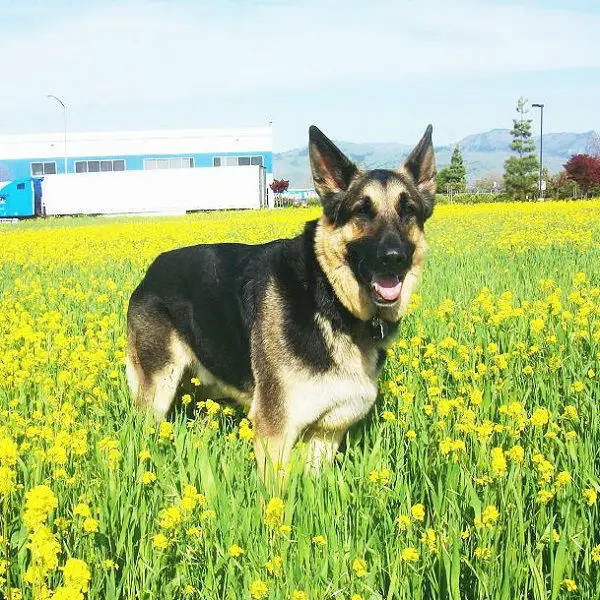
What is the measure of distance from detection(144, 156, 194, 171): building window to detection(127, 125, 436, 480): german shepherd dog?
186 ft

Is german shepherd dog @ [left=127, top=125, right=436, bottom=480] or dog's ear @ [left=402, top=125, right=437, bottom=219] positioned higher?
dog's ear @ [left=402, top=125, right=437, bottom=219]

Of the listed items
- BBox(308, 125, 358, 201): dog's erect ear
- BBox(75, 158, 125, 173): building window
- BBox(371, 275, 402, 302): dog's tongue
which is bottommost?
BBox(371, 275, 402, 302): dog's tongue

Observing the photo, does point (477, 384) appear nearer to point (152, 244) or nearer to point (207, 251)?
point (207, 251)

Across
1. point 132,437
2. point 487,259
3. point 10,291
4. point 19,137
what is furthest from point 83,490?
point 19,137

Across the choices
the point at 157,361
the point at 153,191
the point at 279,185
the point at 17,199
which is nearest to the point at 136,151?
the point at 279,185

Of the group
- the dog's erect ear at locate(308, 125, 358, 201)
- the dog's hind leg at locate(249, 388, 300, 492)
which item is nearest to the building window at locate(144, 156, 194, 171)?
the dog's erect ear at locate(308, 125, 358, 201)

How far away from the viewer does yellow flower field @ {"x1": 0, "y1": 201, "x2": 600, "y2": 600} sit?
2500 millimetres

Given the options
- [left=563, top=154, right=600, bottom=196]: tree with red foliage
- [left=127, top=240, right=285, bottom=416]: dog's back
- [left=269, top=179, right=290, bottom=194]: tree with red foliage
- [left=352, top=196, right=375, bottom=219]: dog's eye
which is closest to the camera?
[left=352, top=196, right=375, bottom=219]: dog's eye

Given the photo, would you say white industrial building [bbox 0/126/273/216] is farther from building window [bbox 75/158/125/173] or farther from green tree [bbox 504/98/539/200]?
green tree [bbox 504/98/539/200]

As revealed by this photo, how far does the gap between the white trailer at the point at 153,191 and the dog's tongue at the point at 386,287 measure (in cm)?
4210

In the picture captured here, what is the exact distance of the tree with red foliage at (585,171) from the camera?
1844 inches

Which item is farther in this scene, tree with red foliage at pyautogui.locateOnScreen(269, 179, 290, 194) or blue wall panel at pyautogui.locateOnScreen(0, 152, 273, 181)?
tree with red foliage at pyautogui.locateOnScreen(269, 179, 290, 194)

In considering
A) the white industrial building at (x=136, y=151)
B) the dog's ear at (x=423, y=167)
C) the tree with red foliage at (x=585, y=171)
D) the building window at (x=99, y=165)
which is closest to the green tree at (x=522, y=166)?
the tree with red foliage at (x=585, y=171)

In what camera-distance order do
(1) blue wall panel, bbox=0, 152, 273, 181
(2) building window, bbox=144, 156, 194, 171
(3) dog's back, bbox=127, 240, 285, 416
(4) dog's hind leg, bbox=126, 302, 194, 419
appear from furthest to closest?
(2) building window, bbox=144, 156, 194, 171 < (1) blue wall panel, bbox=0, 152, 273, 181 < (4) dog's hind leg, bbox=126, 302, 194, 419 < (3) dog's back, bbox=127, 240, 285, 416
